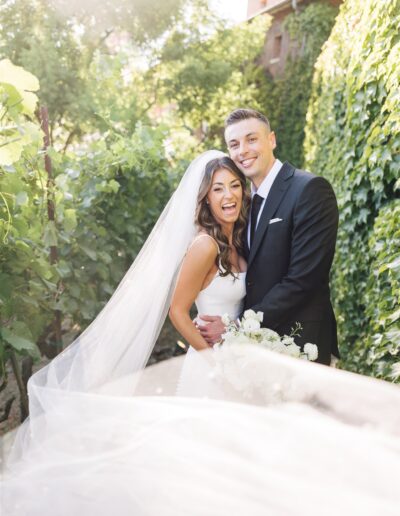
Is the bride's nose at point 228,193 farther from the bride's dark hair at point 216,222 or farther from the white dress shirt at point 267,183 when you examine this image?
the white dress shirt at point 267,183

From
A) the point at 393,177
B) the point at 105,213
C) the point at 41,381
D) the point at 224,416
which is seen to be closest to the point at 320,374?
the point at 224,416

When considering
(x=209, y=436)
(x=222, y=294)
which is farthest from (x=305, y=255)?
(x=209, y=436)

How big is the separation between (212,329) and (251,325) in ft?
1.71

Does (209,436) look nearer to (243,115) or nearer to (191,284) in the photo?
(191,284)

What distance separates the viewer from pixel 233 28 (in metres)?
19.5

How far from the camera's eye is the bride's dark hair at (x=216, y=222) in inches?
116

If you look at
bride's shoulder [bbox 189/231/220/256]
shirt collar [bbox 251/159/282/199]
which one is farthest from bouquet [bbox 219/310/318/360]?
shirt collar [bbox 251/159/282/199]

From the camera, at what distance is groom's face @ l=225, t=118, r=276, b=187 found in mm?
3119

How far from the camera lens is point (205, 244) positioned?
2.88 meters

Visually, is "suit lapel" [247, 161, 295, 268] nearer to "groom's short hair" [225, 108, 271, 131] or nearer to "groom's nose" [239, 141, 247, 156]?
"groom's nose" [239, 141, 247, 156]

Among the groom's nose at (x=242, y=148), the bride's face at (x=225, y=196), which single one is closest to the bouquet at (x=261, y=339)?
the bride's face at (x=225, y=196)

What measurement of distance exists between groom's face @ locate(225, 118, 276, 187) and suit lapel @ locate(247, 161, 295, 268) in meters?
0.11

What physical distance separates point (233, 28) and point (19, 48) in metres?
7.22

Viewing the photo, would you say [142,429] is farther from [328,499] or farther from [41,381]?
[41,381]
